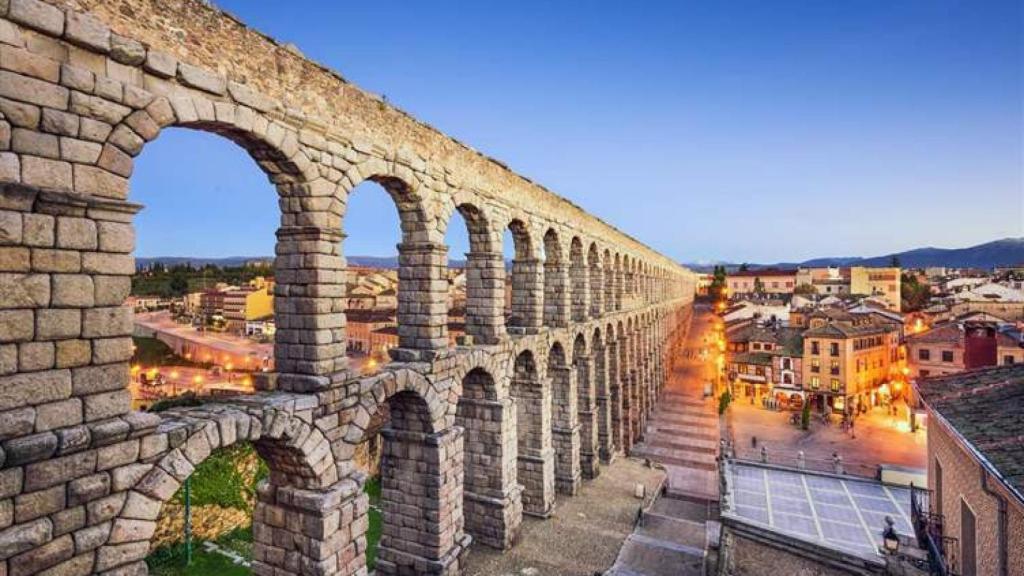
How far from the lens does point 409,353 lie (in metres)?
13.3

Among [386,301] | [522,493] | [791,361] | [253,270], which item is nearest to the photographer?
[522,493]

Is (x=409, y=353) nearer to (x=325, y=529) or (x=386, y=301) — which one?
(x=325, y=529)

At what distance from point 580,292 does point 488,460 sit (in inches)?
406

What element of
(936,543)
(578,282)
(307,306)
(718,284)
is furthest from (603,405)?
(718,284)

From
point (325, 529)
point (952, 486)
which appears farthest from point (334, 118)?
point (952, 486)

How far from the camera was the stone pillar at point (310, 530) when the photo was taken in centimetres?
988

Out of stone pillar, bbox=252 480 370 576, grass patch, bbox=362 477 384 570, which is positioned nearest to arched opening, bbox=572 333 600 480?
grass patch, bbox=362 477 384 570

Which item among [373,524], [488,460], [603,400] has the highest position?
Answer: [488,460]

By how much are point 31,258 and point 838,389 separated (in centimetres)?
5115

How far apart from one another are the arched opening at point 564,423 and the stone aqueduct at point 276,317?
2.36 meters

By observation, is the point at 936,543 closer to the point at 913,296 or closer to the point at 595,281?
the point at 595,281

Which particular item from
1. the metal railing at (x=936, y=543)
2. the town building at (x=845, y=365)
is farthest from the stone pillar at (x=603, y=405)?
the town building at (x=845, y=365)

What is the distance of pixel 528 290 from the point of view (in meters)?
19.6

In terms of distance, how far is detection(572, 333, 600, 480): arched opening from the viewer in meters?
25.3
